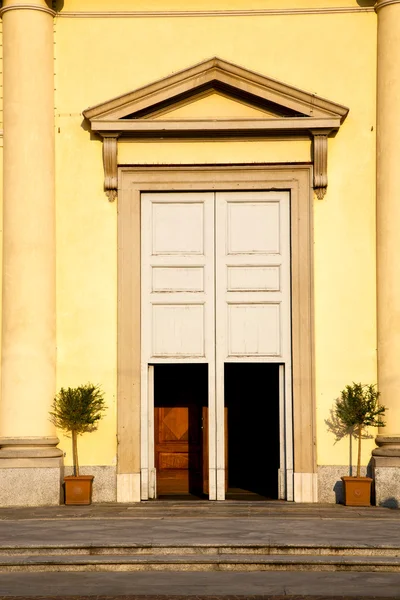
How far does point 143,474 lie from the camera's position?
717 inches

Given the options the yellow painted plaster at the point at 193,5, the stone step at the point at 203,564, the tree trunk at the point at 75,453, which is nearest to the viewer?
the stone step at the point at 203,564

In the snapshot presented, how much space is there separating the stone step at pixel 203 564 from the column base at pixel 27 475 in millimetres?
4968

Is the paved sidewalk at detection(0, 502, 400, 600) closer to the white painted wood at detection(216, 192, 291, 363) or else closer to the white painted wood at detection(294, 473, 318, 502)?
the white painted wood at detection(294, 473, 318, 502)

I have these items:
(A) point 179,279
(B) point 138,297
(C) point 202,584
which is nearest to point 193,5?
(A) point 179,279

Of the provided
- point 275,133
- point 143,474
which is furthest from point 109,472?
point 275,133

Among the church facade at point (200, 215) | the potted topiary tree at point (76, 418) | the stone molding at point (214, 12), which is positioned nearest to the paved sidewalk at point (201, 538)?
the potted topiary tree at point (76, 418)

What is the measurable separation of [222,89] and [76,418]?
17.0ft

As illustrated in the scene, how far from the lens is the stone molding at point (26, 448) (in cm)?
1766

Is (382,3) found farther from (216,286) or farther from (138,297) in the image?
(138,297)

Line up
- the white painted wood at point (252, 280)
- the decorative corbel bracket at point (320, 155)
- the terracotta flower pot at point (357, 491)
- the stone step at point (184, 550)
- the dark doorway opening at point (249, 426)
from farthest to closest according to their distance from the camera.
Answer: the dark doorway opening at point (249, 426) < the white painted wood at point (252, 280) < the decorative corbel bracket at point (320, 155) < the terracotta flower pot at point (357, 491) < the stone step at point (184, 550)

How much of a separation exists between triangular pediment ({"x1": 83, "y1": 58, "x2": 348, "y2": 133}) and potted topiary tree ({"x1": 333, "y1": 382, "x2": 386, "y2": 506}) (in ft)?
12.6

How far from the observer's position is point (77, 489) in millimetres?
17609

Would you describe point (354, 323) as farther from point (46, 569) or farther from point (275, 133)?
point (46, 569)

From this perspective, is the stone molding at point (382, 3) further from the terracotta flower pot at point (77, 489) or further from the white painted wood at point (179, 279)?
the terracotta flower pot at point (77, 489)
